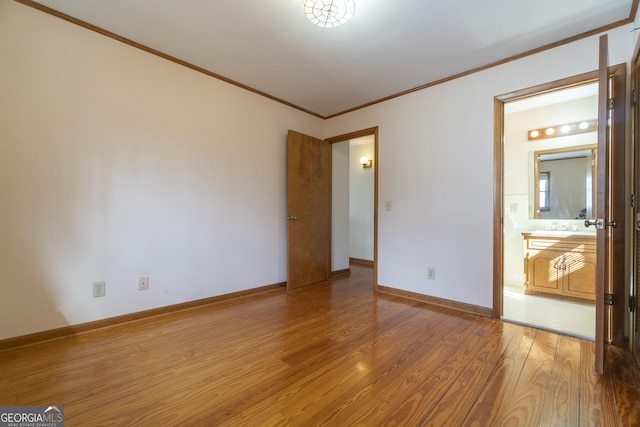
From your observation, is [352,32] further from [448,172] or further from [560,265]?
[560,265]

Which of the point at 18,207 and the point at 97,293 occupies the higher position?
the point at 18,207

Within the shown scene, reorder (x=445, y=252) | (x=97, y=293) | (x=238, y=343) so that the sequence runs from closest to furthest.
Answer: (x=238, y=343)
(x=97, y=293)
(x=445, y=252)

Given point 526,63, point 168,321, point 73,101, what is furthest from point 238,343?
point 526,63

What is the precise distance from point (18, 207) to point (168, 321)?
1.35m

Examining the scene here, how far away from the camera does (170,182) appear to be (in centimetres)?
248

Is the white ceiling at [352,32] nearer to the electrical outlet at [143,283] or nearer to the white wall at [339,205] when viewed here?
the white wall at [339,205]

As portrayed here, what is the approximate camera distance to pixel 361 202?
16.6 feet

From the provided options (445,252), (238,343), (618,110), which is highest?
(618,110)

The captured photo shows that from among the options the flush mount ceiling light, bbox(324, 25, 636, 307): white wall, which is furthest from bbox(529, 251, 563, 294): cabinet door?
the flush mount ceiling light

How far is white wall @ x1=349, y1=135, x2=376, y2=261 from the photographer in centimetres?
490

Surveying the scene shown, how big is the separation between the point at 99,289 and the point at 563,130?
5326 millimetres

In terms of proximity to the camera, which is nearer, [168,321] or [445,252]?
[168,321]

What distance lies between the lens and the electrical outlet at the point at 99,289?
6.88 ft

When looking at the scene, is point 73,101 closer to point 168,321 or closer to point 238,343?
point 168,321
